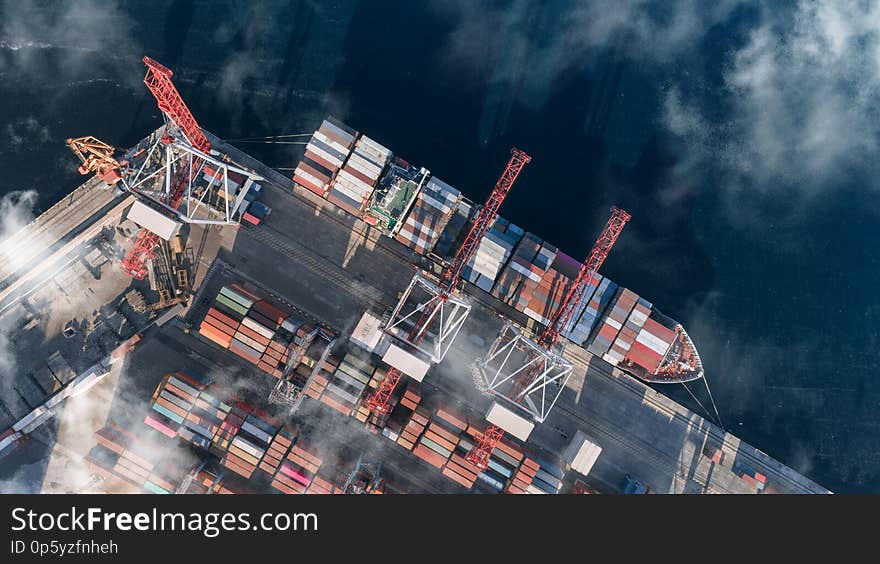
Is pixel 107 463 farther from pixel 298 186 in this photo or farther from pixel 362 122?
pixel 362 122

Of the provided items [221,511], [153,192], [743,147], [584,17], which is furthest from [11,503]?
[743,147]

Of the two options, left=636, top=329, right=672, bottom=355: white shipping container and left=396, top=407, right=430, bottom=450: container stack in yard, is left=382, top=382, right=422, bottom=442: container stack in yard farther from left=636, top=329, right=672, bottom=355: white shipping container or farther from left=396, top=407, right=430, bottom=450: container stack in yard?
left=636, top=329, right=672, bottom=355: white shipping container

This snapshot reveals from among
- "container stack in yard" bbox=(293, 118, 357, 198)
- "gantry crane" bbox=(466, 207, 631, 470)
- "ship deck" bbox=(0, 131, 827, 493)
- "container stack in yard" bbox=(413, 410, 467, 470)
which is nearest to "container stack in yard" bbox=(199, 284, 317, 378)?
"ship deck" bbox=(0, 131, 827, 493)

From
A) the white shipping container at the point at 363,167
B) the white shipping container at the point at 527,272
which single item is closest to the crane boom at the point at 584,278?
the white shipping container at the point at 527,272

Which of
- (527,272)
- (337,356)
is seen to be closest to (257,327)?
(337,356)

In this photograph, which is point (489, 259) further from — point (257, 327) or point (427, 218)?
point (257, 327)
